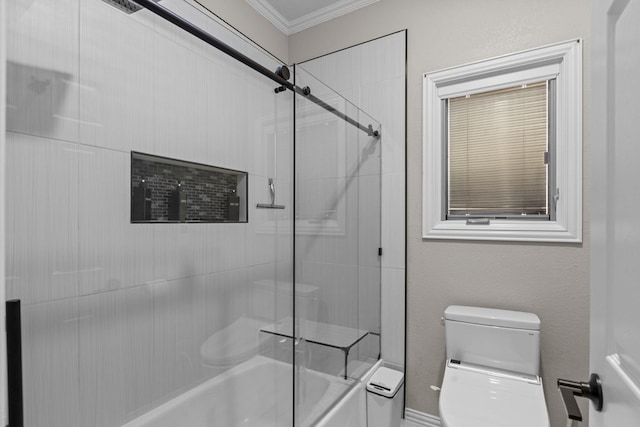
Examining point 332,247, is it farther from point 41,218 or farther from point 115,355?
point 41,218

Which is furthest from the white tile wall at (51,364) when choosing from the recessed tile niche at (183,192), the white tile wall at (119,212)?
the recessed tile niche at (183,192)

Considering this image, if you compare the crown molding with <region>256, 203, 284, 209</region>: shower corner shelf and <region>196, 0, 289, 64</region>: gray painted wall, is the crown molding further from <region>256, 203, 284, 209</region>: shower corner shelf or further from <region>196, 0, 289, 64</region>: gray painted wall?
<region>256, 203, 284, 209</region>: shower corner shelf

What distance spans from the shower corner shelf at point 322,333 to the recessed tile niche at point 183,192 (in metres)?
0.50

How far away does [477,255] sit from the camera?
178 cm

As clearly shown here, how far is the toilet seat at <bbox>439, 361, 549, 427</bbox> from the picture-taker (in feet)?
4.05

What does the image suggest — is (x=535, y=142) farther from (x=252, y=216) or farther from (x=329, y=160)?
(x=252, y=216)

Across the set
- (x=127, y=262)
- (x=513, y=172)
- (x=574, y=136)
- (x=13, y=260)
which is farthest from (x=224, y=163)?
(x=574, y=136)

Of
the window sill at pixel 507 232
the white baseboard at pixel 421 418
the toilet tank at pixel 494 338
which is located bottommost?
the white baseboard at pixel 421 418

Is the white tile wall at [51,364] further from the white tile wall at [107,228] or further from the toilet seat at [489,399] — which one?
the toilet seat at [489,399]

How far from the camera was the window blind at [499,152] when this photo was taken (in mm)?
1705

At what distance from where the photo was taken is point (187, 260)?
113cm

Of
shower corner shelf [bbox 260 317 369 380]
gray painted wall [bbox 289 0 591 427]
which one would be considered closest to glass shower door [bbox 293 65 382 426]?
shower corner shelf [bbox 260 317 369 380]

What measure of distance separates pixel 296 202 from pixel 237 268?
37 centimetres

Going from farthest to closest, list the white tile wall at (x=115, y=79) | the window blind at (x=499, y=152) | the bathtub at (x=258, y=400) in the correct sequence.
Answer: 1. the window blind at (x=499, y=152)
2. the bathtub at (x=258, y=400)
3. the white tile wall at (x=115, y=79)
